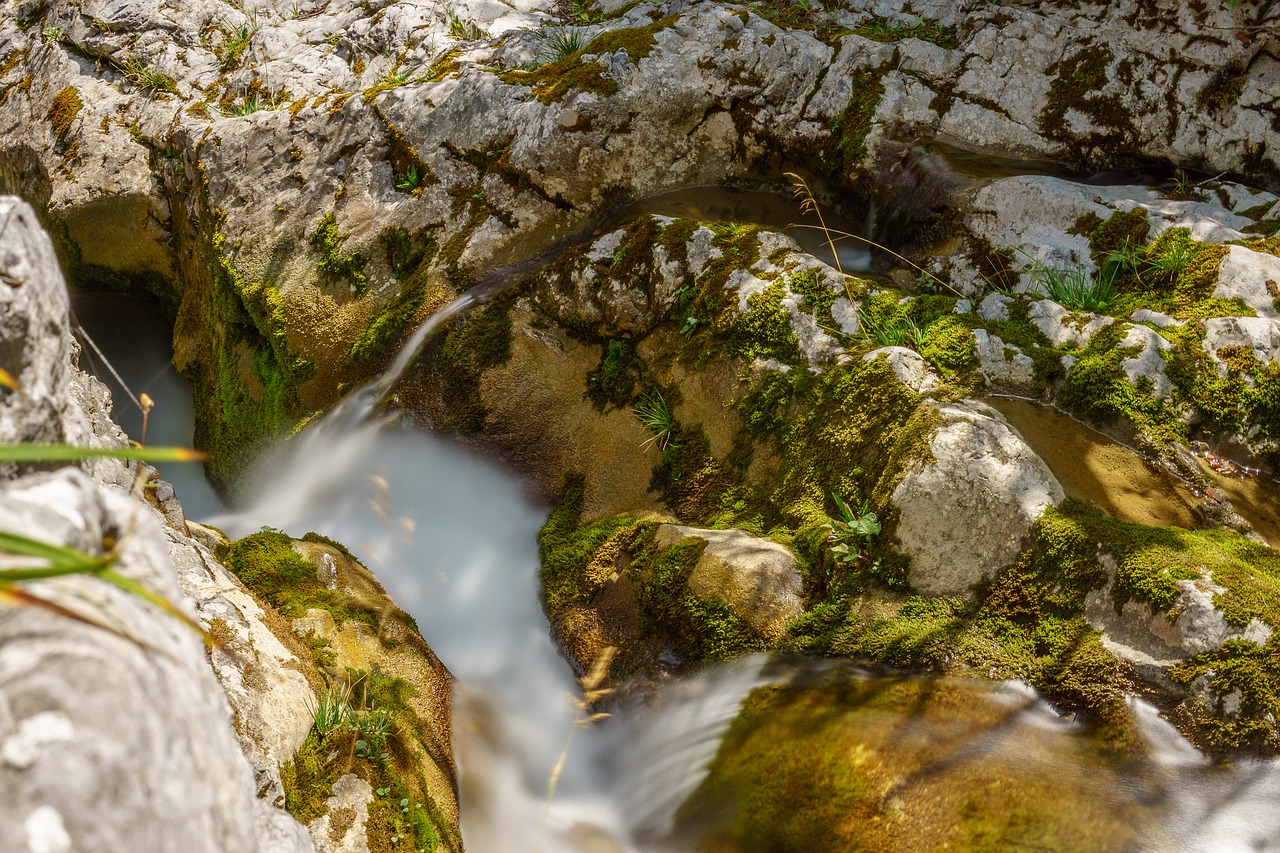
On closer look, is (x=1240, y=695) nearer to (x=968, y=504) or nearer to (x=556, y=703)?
(x=968, y=504)

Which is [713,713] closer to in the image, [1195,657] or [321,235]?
[1195,657]

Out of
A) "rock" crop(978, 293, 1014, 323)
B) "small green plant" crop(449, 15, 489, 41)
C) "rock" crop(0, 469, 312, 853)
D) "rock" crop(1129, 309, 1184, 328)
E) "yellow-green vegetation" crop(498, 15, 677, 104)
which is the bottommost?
"rock" crop(0, 469, 312, 853)

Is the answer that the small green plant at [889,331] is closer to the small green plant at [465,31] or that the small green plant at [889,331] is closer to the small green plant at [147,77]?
the small green plant at [465,31]

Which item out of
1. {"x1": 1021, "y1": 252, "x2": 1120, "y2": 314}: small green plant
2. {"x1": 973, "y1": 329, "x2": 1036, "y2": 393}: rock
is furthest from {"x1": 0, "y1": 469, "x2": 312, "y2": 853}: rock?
{"x1": 1021, "y1": 252, "x2": 1120, "y2": 314}: small green plant

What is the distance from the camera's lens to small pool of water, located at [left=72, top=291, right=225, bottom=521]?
9375mm

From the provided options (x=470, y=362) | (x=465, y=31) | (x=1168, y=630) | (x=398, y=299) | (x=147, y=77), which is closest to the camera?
(x=1168, y=630)

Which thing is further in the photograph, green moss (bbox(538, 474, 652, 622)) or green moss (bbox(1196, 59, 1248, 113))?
green moss (bbox(1196, 59, 1248, 113))

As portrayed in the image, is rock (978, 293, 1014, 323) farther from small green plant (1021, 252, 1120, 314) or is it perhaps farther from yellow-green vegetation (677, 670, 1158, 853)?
yellow-green vegetation (677, 670, 1158, 853)

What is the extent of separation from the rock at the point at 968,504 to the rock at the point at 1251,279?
2.20 metres

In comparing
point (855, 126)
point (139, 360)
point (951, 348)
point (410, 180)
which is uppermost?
point (855, 126)

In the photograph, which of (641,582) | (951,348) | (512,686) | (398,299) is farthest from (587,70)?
(512,686)

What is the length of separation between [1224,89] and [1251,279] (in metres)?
2.72

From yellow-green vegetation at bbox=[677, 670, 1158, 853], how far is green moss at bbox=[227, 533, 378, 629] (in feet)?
8.02

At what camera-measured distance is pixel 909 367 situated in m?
4.70
